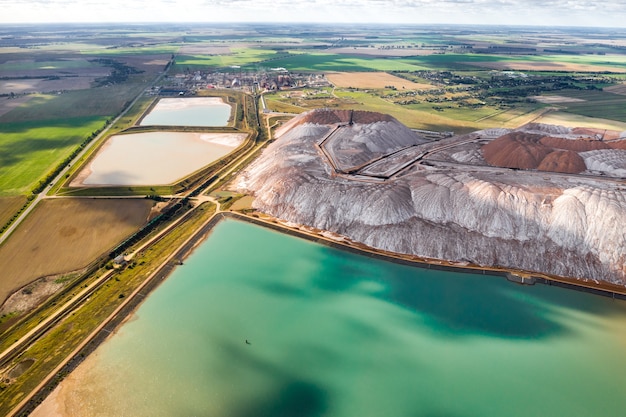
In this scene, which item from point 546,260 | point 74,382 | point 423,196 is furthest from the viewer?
point 423,196

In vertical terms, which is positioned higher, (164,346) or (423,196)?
(423,196)

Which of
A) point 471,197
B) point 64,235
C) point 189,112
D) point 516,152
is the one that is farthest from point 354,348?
point 189,112

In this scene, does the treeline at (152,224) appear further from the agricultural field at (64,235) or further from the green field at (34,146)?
the green field at (34,146)

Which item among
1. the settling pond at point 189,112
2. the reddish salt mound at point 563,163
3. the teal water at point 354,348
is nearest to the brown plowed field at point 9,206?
the teal water at point 354,348

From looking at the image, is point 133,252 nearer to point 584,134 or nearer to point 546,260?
point 546,260

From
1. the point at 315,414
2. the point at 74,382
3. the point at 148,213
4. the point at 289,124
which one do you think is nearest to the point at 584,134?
the point at 289,124

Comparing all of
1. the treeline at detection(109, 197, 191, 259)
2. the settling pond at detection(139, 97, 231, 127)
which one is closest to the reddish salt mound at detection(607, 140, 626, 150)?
the treeline at detection(109, 197, 191, 259)

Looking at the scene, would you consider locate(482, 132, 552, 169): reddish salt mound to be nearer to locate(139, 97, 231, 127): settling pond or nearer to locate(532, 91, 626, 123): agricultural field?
locate(532, 91, 626, 123): agricultural field

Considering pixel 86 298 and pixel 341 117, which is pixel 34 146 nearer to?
pixel 86 298
